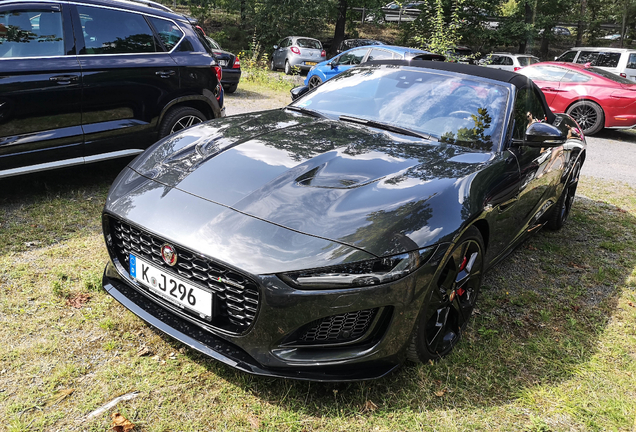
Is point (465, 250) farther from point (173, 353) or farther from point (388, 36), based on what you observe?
point (388, 36)

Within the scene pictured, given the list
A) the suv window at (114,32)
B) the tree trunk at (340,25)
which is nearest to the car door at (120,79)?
the suv window at (114,32)

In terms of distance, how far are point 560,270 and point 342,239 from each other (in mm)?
2667

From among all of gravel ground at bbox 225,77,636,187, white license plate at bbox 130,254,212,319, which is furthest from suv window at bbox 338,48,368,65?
white license plate at bbox 130,254,212,319

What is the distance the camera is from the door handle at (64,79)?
13.4ft

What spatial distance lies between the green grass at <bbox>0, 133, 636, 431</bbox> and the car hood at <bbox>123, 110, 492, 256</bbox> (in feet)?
2.53

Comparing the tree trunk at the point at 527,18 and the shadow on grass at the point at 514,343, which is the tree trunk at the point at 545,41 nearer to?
the tree trunk at the point at 527,18

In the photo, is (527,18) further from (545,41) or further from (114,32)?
(114,32)

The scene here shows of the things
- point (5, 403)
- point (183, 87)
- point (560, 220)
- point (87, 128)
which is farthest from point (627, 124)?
point (5, 403)

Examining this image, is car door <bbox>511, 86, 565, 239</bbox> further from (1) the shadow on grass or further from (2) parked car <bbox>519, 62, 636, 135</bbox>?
(2) parked car <bbox>519, 62, 636, 135</bbox>

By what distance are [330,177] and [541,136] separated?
1.58m

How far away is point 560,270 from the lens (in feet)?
13.1

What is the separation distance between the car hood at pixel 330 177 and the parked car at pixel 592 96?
8.59 meters

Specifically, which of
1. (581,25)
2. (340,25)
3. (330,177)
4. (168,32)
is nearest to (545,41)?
(581,25)

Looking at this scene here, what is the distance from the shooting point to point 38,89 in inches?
156
